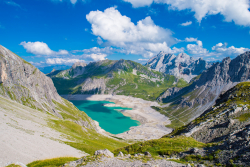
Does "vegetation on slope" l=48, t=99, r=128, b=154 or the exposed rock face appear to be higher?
the exposed rock face

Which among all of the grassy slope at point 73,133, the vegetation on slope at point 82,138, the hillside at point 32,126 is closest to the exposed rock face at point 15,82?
the hillside at point 32,126

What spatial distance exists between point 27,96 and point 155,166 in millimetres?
112741

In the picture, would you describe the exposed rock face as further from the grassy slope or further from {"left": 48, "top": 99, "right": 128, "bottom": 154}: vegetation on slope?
{"left": 48, "top": 99, "right": 128, "bottom": 154}: vegetation on slope

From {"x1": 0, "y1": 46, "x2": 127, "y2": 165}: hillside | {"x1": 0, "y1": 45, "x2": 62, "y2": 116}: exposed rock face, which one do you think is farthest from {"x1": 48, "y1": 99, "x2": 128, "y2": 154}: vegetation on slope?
{"x1": 0, "y1": 45, "x2": 62, "y2": 116}: exposed rock face

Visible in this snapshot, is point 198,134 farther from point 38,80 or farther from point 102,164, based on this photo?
point 38,80

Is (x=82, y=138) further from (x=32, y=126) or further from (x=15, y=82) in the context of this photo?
(x=15, y=82)

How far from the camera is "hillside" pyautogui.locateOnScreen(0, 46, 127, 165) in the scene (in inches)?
1335

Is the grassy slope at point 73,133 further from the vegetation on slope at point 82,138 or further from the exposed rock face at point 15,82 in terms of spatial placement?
the exposed rock face at point 15,82

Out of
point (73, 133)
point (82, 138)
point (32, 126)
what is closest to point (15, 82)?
point (73, 133)

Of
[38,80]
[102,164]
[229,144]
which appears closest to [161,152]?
[229,144]

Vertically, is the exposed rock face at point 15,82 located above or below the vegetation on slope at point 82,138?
above

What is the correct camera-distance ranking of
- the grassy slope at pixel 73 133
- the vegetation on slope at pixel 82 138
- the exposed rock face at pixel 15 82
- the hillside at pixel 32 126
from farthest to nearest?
the exposed rock face at pixel 15 82 < the grassy slope at pixel 73 133 < the vegetation on slope at pixel 82 138 < the hillside at pixel 32 126

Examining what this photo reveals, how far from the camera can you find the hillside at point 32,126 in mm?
33906

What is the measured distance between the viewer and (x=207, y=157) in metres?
23.5
